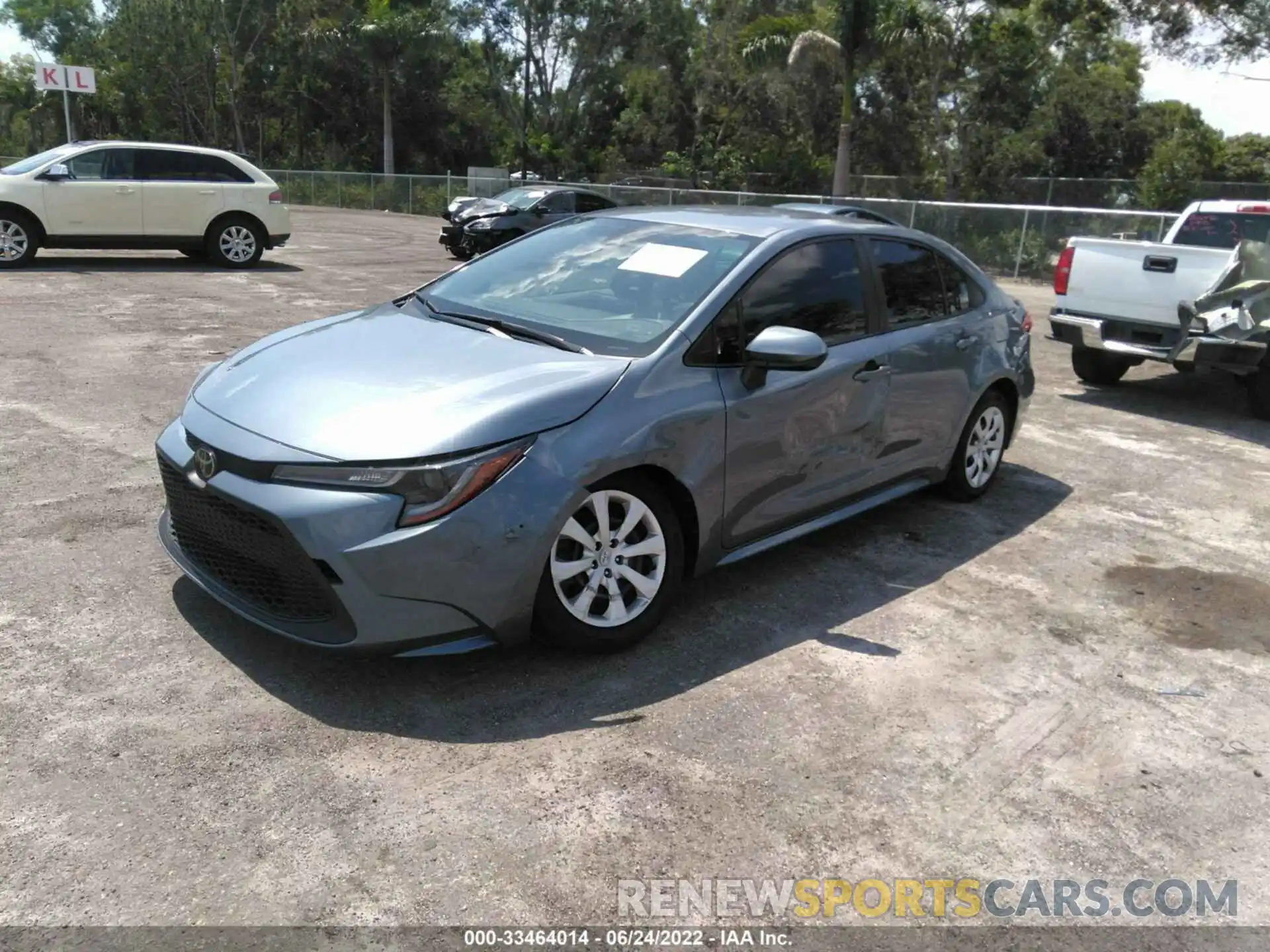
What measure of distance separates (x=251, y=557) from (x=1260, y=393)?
Result: 8394 millimetres

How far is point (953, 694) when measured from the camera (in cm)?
385

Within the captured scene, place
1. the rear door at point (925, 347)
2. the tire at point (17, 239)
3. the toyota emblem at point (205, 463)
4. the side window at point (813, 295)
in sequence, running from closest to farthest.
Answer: the toyota emblem at point (205, 463)
the side window at point (813, 295)
the rear door at point (925, 347)
the tire at point (17, 239)

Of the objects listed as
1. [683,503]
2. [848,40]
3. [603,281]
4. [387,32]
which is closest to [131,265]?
[603,281]

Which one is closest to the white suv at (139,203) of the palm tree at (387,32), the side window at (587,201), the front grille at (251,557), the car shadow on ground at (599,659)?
the side window at (587,201)

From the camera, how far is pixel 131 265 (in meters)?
14.4

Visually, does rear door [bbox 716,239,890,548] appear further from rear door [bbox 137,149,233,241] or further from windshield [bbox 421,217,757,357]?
rear door [bbox 137,149,233,241]

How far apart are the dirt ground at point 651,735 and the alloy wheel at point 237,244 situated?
9.70 m

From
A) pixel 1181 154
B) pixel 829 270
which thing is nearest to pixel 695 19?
pixel 1181 154

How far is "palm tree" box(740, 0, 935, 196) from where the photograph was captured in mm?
26156

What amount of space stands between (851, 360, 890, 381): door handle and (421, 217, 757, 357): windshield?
0.80m

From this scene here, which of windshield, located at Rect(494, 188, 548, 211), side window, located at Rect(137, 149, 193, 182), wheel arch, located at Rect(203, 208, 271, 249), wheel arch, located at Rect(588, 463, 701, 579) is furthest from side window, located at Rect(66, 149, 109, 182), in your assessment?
wheel arch, located at Rect(588, 463, 701, 579)

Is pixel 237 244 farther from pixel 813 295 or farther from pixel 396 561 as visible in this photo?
pixel 396 561

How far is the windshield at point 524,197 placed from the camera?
1803 cm

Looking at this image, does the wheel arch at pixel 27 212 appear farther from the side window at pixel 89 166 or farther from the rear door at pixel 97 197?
the side window at pixel 89 166
